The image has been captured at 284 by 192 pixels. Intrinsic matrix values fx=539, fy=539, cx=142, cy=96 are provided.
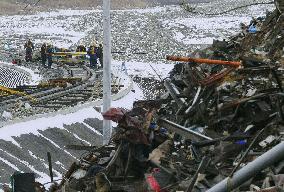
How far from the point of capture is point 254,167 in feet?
12.7

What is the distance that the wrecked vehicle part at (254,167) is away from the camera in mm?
3887

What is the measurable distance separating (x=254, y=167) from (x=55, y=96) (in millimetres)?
17774

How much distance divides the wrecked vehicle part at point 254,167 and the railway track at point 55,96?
14.5 meters

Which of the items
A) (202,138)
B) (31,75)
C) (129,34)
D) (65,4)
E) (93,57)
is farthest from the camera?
(65,4)

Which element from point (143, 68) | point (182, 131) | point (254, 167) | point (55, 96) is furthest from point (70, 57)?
point (254, 167)

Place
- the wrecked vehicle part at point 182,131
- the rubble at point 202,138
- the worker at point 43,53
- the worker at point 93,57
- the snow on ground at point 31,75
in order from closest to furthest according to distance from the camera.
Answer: the rubble at point 202,138
the wrecked vehicle part at point 182,131
the snow on ground at point 31,75
the worker at point 93,57
the worker at point 43,53

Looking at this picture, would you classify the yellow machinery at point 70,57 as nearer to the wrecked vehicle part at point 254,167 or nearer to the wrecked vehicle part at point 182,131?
the wrecked vehicle part at point 182,131

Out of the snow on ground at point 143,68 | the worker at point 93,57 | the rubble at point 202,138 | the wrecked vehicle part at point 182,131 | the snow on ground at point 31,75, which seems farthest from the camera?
the snow on ground at point 143,68

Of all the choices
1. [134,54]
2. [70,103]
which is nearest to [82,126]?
[70,103]

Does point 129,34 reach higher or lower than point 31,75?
lower

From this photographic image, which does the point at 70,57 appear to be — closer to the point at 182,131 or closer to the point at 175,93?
the point at 175,93

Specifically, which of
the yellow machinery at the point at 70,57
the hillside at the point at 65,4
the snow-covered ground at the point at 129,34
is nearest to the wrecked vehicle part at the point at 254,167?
the snow-covered ground at the point at 129,34

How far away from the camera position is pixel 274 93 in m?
5.79

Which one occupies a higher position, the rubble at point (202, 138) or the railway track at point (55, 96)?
the rubble at point (202, 138)
